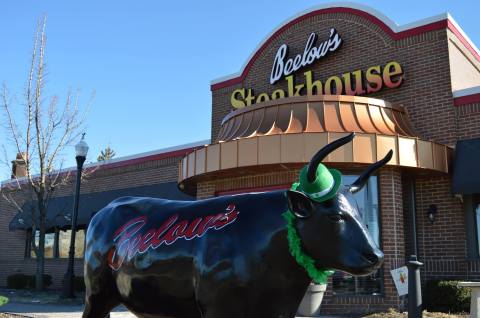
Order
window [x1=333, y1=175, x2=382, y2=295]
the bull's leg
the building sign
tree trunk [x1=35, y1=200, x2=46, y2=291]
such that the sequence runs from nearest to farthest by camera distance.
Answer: the bull's leg, window [x1=333, y1=175, x2=382, y2=295], the building sign, tree trunk [x1=35, y1=200, x2=46, y2=291]

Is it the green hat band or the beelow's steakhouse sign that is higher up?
the beelow's steakhouse sign

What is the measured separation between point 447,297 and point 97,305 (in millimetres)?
8782

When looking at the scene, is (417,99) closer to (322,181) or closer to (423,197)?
(423,197)

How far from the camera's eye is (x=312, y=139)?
33.3 feet

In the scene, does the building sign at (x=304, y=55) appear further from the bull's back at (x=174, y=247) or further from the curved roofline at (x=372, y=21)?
the bull's back at (x=174, y=247)

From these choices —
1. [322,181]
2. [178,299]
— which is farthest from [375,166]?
[178,299]

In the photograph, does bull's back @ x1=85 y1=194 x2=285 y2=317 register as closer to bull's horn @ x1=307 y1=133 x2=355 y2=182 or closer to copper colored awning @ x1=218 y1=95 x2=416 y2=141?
bull's horn @ x1=307 y1=133 x2=355 y2=182

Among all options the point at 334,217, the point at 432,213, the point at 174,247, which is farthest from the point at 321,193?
the point at 432,213

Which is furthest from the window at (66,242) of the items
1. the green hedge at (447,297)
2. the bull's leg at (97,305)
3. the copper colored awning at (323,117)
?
the bull's leg at (97,305)

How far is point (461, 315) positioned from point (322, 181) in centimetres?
875

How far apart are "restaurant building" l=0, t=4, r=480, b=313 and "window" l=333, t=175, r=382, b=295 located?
21mm

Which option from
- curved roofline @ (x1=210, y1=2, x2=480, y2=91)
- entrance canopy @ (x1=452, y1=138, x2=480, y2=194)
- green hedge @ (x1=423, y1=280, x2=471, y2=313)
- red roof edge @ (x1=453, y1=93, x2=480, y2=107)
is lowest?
green hedge @ (x1=423, y1=280, x2=471, y2=313)

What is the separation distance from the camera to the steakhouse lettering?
2.97m

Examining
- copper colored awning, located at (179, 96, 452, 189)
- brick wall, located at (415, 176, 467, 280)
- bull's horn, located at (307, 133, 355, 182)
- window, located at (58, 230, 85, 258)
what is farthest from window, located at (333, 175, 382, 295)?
window, located at (58, 230, 85, 258)
